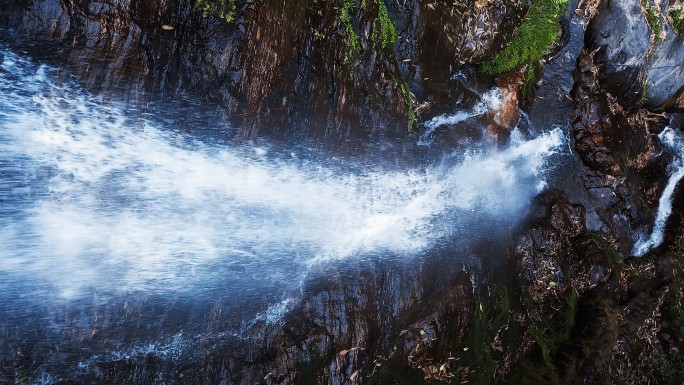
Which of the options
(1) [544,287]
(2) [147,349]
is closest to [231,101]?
(2) [147,349]

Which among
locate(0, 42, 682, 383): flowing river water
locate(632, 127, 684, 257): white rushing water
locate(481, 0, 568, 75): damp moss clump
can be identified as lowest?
locate(0, 42, 682, 383): flowing river water

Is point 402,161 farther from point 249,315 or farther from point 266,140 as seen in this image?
point 249,315

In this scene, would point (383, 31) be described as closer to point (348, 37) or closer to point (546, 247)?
point (348, 37)

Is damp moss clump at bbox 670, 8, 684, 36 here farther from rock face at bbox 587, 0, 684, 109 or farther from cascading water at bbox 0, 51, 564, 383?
cascading water at bbox 0, 51, 564, 383

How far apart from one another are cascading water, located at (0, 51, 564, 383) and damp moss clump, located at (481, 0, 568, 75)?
234 cm

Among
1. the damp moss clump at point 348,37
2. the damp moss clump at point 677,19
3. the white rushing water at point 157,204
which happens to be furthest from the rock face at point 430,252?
the white rushing water at point 157,204

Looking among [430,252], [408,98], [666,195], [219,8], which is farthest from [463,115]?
[666,195]

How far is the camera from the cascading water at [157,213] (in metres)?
4.64

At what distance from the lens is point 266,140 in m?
5.73

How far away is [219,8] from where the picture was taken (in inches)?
207

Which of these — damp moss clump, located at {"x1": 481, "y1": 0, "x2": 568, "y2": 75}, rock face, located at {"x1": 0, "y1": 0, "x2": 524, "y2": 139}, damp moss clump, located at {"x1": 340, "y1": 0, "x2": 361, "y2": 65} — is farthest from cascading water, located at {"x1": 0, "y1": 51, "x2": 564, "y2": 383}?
damp moss clump, located at {"x1": 481, "y1": 0, "x2": 568, "y2": 75}

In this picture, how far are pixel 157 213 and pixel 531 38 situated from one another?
6.31m

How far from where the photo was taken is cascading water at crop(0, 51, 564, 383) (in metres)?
4.64

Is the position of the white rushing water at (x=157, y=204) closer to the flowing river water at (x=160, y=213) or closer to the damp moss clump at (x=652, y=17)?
the flowing river water at (x=160, y=213)
